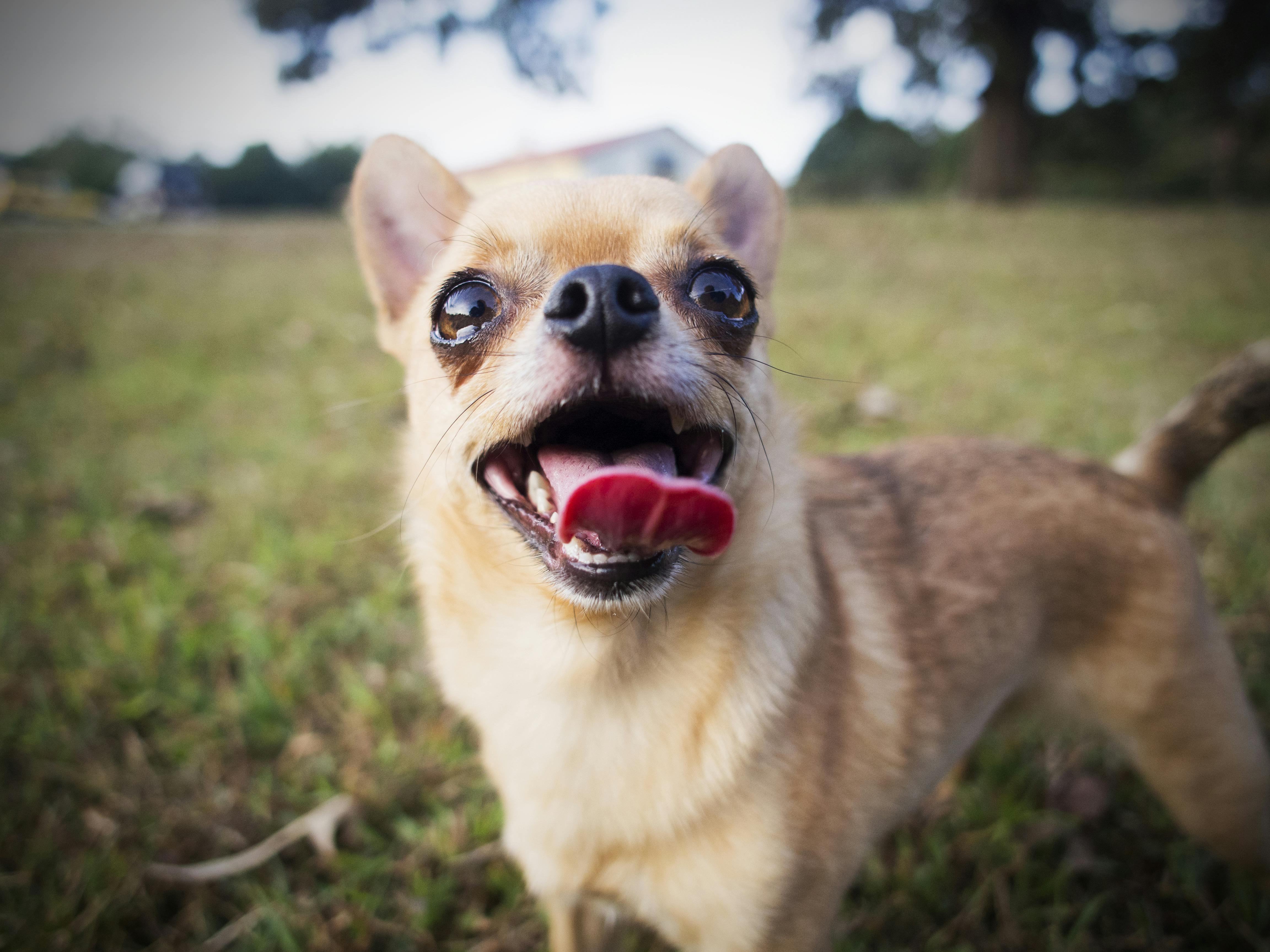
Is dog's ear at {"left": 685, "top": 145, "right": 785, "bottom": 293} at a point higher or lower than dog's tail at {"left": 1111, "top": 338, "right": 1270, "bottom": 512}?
higher

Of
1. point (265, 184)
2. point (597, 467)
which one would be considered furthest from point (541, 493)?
point (265, 184)

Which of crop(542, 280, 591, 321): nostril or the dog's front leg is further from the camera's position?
the dog's front leg

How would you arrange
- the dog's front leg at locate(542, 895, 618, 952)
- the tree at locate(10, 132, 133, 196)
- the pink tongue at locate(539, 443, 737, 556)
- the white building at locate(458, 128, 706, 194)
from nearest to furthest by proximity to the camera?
the pink tongue at locate(539, 443, 737, 556) → the dog's front leg at locate(542, 895, 618, 952) → the white building at locate(458, 128, 706, 194) → the tree at locate(10, 132, 133, 196)

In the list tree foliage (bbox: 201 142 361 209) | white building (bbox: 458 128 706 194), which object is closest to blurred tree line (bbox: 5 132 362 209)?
tree foliage (bbox: 201 142 361 209)

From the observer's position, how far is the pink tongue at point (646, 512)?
102cm

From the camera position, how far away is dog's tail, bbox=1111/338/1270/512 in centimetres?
198

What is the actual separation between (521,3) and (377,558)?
3.41 meters

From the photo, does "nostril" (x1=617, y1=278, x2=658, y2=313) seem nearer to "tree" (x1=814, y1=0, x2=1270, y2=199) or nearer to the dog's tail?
the dog's tail

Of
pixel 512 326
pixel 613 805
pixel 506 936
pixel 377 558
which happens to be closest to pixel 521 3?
pixel 377 558

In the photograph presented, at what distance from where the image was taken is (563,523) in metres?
1.08

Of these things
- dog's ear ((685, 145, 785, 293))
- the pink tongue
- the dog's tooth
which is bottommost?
the dog's tooth

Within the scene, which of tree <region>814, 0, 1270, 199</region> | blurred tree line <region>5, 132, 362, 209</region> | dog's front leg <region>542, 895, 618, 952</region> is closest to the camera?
dog's front leg <region>542, 895, 618, 952</region>

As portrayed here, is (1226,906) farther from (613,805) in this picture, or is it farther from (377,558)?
(377,558)

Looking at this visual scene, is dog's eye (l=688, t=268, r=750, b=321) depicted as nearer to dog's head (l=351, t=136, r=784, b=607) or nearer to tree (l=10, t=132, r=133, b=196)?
dog's head (l=351, t=136, r=784, b=607)
